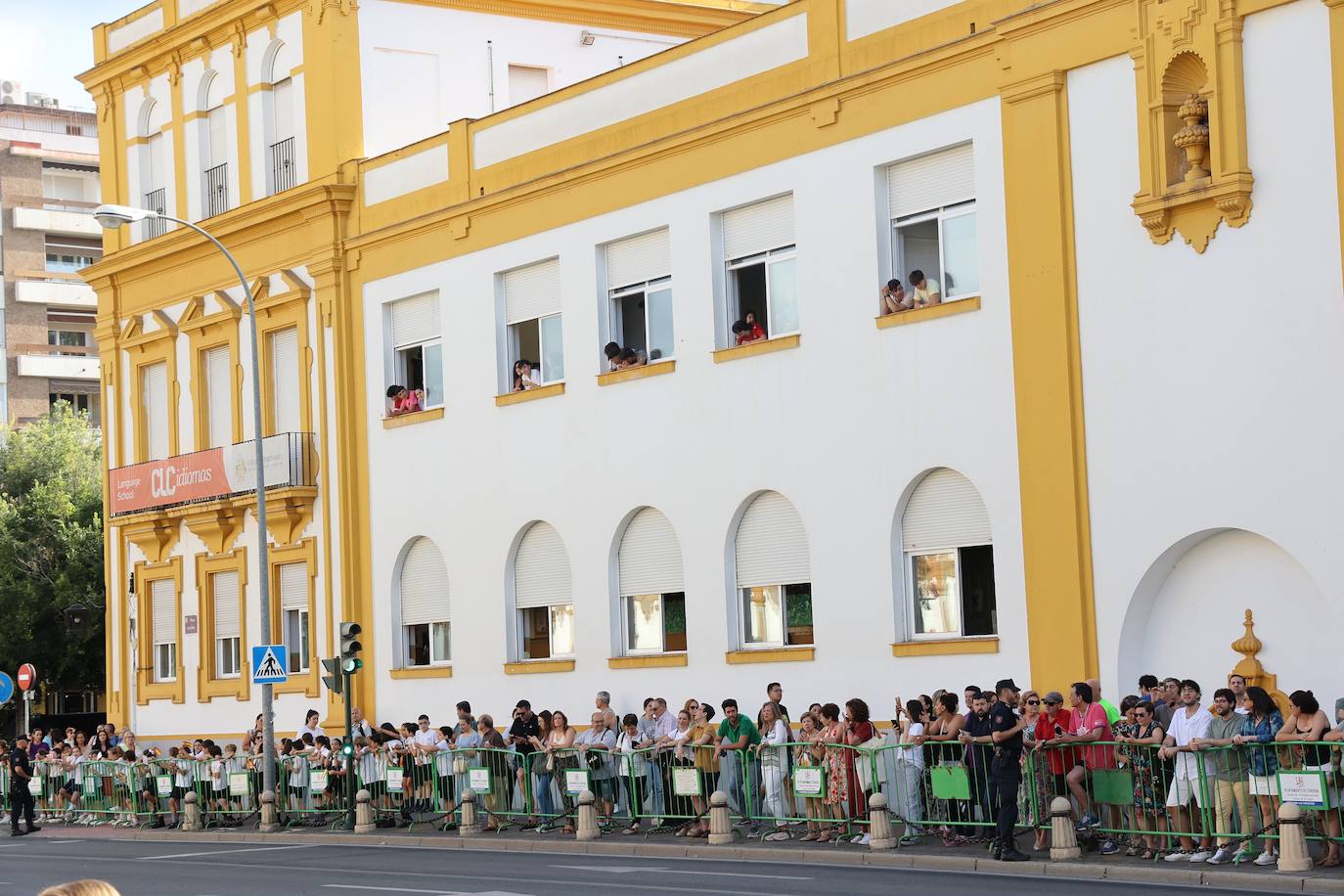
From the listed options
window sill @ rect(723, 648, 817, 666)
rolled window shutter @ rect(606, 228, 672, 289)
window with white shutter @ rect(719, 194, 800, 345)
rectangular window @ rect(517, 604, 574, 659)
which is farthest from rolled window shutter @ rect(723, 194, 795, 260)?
rectangular window @ rect(517, 604, 574, 659)

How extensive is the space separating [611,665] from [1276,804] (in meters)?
13.3

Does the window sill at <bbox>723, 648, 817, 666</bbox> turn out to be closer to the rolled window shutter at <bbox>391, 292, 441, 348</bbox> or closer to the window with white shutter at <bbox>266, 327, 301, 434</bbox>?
the rolled window shutter at <bbox>391, 292, 441, 348</bbox>

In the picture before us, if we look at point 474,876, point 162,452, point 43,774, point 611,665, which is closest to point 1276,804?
point 474,876

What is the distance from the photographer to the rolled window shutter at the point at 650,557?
2825cm

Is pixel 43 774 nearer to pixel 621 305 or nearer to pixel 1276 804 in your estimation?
pixel 621 305

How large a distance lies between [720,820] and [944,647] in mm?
3750

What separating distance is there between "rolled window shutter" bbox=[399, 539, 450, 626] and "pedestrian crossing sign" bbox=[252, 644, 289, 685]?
3.49m

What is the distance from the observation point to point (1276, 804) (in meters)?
16.8

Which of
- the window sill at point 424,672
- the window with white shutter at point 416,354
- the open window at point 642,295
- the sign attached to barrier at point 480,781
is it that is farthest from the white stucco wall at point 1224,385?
the window with white shutter at point 416,354

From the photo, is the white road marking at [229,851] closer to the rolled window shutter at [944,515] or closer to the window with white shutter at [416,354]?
the rolled window shutter at [944,515]

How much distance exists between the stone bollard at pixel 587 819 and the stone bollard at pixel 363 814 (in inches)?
181

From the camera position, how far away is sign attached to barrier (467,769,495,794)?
25.5 m

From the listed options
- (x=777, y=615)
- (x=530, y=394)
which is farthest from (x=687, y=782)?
(x=530, y=394)

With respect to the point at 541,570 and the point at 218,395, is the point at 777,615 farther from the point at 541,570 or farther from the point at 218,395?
the point at 218,395
